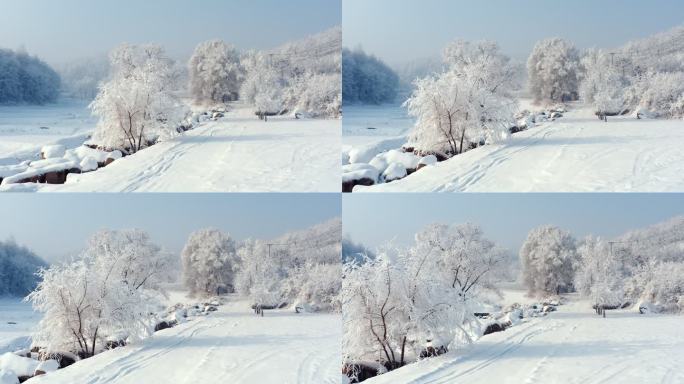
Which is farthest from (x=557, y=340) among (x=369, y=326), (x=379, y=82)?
(x=379, y=82)

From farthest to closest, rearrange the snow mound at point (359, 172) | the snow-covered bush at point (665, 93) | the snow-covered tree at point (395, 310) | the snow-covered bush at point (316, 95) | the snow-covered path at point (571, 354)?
the snow-covered bush at point (316, 95), the snow-covered bush at point (665, 93), the snow mound at point (359, 172), the snow-covered tree at point (395, 310), the snow-covered path at point (571, 354)

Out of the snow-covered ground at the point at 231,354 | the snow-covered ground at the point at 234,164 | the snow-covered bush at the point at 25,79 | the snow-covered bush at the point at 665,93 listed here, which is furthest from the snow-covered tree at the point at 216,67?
the snow-covered bush at the point at 665,93

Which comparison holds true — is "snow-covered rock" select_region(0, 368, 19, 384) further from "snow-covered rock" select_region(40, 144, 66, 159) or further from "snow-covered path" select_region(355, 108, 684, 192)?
"snow-covered path" select_region(355, 108, 684, 192)

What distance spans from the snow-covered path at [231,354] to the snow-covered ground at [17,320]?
0.56 meters

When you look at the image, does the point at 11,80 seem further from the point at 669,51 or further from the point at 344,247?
the point at 669,51

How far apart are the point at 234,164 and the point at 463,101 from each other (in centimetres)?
192

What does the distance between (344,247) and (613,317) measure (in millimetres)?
2290

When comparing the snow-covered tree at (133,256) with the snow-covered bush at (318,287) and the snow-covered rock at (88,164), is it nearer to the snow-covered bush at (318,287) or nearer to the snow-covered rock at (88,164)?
the snow-covered rock at (88,164)

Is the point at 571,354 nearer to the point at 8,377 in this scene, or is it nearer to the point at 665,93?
the point at 665,93

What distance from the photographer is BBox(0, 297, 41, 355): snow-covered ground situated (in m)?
7.09

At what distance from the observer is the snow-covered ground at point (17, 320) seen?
7.09m

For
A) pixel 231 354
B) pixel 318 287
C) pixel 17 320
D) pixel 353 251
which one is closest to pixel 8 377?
pixel 17 320

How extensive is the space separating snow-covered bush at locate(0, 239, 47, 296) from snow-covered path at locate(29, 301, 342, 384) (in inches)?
32.1

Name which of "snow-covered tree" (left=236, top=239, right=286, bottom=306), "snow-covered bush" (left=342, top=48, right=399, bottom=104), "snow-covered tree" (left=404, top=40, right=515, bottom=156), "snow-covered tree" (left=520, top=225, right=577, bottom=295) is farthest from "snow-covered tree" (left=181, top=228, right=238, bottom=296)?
"snow-covered tree" (left=520, top=225, right=577, bottom=295)
